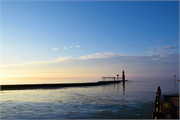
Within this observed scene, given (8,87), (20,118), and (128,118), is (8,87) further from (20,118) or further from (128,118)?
(128,118)

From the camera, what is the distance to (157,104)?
11.2 m

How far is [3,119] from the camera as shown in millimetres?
12555

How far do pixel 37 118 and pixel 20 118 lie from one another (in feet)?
4.79

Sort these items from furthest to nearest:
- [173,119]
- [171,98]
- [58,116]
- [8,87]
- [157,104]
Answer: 1. [8,87]
2. [171,98]
3. [58,116]
4. [157,104]
5. [173,119]

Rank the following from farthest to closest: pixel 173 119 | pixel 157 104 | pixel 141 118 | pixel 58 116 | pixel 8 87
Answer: pixel 8 87
pixel 58 116
pixel 141 118
pixel 157 104
pixel 173 119

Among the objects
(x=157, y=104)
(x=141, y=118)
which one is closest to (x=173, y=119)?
(x=157, y=104)

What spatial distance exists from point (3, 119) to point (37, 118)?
9.34 feet

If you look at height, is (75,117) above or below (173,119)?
below

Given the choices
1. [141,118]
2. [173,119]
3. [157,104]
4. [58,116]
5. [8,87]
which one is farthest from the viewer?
[8,87]

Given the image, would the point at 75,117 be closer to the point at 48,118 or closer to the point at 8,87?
the point at 48,118

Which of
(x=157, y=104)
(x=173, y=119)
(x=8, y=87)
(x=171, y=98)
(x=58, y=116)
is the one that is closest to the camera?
(x=173, y=119)

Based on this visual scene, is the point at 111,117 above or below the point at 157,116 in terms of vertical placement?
below

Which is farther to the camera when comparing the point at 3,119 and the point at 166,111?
the point at 3,119

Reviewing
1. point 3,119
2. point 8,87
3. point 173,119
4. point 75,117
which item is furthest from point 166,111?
point 8,87
